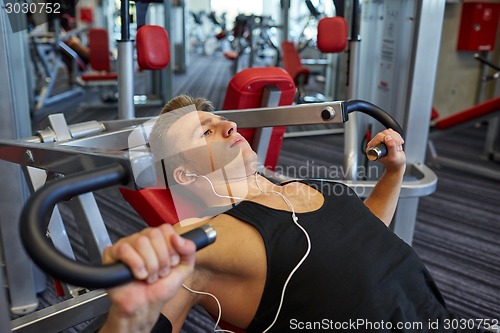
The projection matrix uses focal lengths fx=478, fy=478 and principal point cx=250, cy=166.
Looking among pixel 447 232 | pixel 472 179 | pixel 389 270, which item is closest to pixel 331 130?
pixel 472 179

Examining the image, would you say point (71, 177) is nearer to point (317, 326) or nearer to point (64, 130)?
point (317, 326)

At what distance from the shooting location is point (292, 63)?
549cm

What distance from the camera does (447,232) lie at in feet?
9.25

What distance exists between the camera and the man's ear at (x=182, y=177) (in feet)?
3.94

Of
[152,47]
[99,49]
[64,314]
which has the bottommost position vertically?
[64,314]

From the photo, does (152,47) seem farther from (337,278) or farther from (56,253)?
(56,253)

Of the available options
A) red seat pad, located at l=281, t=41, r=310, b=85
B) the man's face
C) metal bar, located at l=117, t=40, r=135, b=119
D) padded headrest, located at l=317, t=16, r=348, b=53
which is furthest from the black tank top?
red seat pad, located at l=281, t=41, r=310, b=85

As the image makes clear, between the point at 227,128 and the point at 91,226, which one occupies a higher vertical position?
the point at 227,128

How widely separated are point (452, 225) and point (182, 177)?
2238 millimetres

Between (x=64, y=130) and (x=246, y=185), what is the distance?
0.59 metres

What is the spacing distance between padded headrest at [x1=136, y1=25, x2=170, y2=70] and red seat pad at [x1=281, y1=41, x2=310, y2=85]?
3752 millimetres

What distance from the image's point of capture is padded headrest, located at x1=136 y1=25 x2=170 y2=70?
69.3 inches

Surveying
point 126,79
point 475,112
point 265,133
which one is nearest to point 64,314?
point 126,79

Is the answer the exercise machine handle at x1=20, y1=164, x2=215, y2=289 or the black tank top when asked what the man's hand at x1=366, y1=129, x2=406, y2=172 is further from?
the exercise machine handle at x1=20, y1=164, x2=215, y2=289
